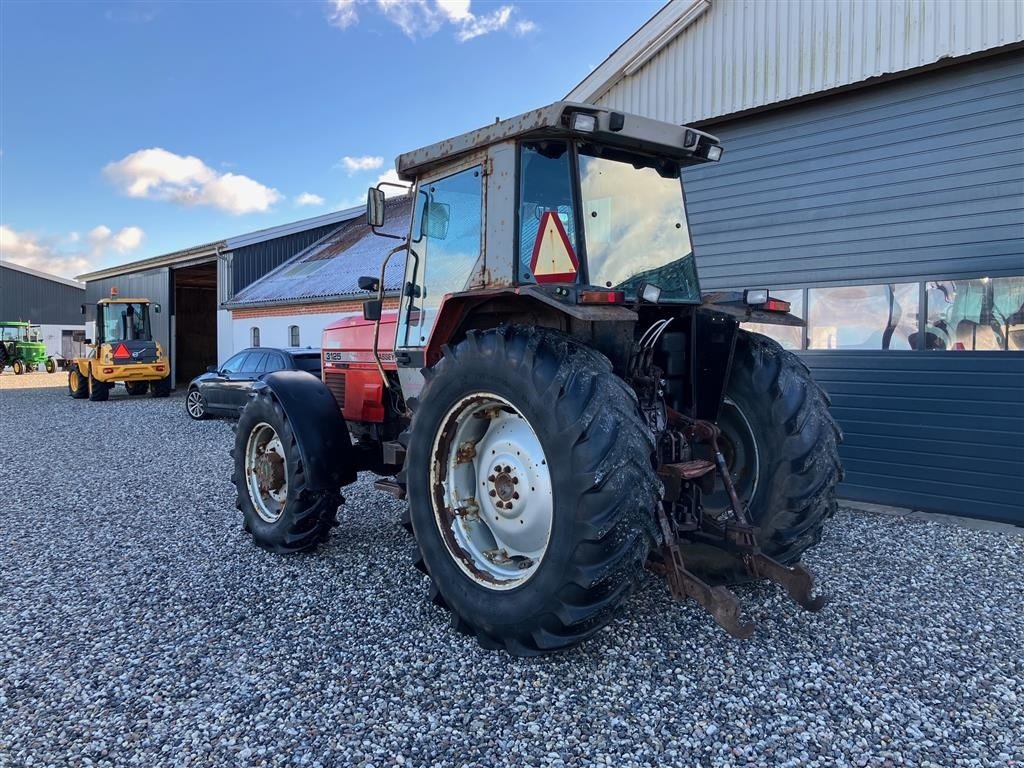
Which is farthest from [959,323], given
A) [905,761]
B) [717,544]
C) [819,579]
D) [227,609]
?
[227,609]

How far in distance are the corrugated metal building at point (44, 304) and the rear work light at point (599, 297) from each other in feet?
149

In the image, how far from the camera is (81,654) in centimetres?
343

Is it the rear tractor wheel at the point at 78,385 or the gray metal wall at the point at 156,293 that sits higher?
the gray metal wall at the point at 156,293

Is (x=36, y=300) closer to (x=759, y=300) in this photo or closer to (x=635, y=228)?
(x=635, y=228)

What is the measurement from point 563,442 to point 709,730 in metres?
1.28

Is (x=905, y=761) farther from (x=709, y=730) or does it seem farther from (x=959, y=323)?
(x=959, y=323)

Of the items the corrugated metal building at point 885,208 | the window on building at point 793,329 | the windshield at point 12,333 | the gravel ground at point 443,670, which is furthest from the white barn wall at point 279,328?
the windshield at point 12,333

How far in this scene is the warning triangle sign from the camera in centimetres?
354

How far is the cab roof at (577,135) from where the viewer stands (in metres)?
3.27

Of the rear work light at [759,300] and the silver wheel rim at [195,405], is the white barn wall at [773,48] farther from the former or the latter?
the silver wheel rim at [195,405]

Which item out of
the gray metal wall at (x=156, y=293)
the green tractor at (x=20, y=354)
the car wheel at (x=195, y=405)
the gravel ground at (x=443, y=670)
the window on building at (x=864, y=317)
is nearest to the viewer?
the gravel ground at (x=443, y=670)

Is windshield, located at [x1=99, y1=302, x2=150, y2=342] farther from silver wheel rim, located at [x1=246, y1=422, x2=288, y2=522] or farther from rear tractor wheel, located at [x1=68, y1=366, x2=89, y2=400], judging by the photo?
silver wheel rim, located at [x1=246, y1=422, x2=288, y2=522]

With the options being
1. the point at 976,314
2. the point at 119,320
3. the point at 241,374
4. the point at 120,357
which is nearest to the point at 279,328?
the point at 120,357

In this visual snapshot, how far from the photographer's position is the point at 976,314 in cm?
629
